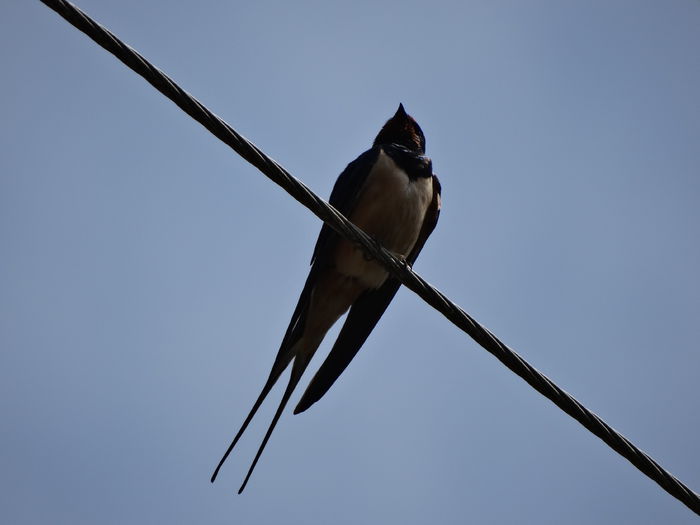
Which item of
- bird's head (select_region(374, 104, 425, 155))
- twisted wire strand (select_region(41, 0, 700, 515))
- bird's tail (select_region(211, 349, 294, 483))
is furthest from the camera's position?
bird's head (select_region(374, 104, 425, 155))

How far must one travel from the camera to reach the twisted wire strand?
6.46 ft

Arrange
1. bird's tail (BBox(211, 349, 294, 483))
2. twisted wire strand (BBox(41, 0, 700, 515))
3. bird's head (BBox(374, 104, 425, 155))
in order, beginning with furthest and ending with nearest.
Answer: bird's head (BBox(374, 104, 425, 155)) → bird's tail (BBox(211, 349, 294, 483)) → twisted wire strand (BBox(41, 0, 700, 515))

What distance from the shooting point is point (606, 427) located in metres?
2.22

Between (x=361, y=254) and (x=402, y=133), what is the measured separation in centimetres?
125

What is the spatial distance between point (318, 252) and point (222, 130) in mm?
2079

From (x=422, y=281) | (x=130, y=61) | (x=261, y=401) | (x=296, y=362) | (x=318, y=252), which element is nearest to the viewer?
(x=130, y=61)

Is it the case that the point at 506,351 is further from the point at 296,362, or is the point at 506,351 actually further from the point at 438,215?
the point at 438,215

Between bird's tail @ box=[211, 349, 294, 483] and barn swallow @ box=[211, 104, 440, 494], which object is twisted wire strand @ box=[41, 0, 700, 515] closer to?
bird's tail @ box=[211, 349, 294, 483]

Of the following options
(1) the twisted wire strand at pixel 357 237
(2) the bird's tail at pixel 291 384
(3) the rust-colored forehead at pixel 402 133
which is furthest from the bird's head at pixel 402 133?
(1) the twisted wire strand at pixel 357 237

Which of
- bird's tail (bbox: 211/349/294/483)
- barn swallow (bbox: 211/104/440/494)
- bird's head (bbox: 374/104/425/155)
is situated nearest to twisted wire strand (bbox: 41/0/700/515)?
bird's tail (bbox: 211/349/294/483)

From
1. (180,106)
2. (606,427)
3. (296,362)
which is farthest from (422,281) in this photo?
(296,362)

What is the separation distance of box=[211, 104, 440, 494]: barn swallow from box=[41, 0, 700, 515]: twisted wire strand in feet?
4.71

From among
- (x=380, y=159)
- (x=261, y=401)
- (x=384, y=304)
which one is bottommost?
(x=261, y=401)

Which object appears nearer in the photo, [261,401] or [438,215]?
[261,401]
